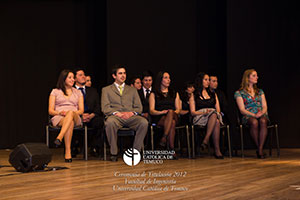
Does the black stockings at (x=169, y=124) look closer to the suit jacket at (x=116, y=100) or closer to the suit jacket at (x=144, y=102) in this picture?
the suit jacket at (x=116, y=100)

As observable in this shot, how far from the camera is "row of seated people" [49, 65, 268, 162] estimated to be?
5590mm

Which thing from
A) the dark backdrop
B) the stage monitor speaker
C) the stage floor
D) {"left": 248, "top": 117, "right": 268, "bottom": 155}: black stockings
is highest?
the dark backdrop

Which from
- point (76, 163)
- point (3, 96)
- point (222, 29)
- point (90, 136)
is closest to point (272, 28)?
point (222, 29)

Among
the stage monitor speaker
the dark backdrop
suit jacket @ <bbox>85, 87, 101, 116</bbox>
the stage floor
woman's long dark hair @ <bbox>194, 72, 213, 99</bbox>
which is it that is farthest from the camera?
→ the dark backdrop

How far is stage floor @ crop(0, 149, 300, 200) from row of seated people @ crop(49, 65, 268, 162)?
0.74 metres

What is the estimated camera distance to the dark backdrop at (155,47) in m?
7.57

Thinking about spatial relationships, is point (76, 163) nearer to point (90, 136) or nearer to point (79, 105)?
point (79, 105)

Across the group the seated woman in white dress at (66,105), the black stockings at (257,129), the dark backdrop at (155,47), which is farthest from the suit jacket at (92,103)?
the black stockings at (257,129)

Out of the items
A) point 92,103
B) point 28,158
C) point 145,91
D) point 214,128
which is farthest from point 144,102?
point 28,158

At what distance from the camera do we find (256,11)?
7.60 m

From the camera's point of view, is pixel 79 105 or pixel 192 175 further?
pixel 79 105

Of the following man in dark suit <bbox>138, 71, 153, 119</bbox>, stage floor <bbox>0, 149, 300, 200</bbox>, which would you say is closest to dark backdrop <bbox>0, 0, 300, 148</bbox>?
man in dark suit <bbox>138, 71, 153, 119</bbox>

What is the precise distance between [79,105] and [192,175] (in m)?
2.34

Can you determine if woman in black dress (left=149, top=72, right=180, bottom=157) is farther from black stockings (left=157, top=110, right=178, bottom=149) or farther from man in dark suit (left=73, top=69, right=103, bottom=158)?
man in dark suit (left=73, top=69, right=103, bottom=158)
